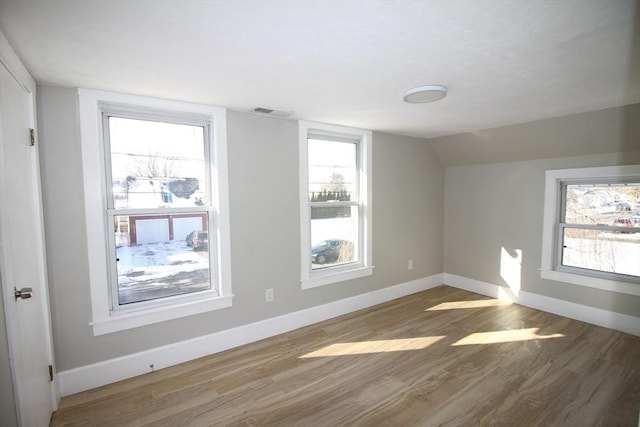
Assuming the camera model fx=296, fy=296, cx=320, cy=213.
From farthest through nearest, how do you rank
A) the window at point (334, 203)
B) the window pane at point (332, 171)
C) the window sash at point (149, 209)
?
the window pane at point (332, 171) < the window at point (334, 203) < the window sash at point (149, 209)

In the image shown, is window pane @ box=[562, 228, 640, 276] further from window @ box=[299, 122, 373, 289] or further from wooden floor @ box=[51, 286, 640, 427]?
window @ box=[299, 122, 373, 289]

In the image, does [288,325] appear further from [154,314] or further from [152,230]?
[152,230]

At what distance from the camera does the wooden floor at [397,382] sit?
194 cm

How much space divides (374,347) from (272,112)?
2.43 meters

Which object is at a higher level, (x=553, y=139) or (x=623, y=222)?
(x=553, y=139)

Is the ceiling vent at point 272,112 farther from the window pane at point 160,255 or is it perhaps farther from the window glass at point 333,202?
the window pane at point 160,255

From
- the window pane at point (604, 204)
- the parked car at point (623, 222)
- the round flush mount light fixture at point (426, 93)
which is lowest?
the parked car at point (623, 222)

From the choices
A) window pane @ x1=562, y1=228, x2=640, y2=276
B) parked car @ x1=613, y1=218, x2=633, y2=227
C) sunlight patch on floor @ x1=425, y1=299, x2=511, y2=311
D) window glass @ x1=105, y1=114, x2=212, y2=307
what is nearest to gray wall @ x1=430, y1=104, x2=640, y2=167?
parked car @ x1=613, y1=218, x2=633, y2=227

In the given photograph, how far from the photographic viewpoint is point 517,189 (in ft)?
12.6

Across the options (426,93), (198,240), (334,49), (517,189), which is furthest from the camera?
(517,189)

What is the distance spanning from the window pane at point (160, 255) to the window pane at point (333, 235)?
1.22 metres

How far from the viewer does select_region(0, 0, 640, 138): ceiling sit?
4.07ft

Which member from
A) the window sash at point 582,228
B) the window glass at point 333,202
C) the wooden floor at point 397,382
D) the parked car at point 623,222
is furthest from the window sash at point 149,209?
the parked car at point 623,222

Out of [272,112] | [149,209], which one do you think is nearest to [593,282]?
[272,112]
